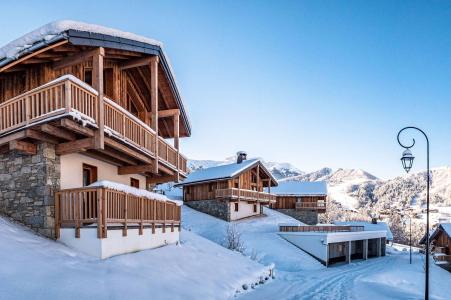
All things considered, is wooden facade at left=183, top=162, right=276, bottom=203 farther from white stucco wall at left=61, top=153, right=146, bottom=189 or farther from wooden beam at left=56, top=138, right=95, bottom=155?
wooden beam at left=56, top=138, right=95, bottom=155

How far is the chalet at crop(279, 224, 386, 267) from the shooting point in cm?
2647

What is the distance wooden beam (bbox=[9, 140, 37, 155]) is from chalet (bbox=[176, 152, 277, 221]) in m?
24.9

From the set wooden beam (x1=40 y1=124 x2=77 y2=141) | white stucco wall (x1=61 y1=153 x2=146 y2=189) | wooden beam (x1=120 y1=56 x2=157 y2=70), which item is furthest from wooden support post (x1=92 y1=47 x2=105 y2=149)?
wooden beam (x1=120 y1=56 x2=157 y2=70)

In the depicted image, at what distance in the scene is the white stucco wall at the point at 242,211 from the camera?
35906 mm

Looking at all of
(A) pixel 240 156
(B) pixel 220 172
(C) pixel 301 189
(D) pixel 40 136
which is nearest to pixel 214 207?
(B) pixel 220 172

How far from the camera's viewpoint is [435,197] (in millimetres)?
140125

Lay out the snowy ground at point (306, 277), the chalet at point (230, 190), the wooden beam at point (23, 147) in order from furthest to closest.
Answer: the chalet at point (230, 190), the snowy ground at point (306, 277), the wooden beam at point (23, 147)

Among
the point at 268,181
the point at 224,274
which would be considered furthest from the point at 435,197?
the point at 224,274

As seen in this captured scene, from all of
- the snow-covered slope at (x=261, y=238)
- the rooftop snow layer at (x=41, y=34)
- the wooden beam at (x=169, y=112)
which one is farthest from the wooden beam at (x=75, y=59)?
the snow-covered slope at (x=261, y=238)

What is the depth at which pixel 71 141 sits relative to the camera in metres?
11.0

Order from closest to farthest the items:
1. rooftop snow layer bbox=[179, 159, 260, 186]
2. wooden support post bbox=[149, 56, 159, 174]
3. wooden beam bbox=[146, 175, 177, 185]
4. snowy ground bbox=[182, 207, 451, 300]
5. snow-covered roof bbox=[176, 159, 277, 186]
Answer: snowy ground bbox=[182, 207, 451, 300] → wooden support post bbox=[149, 56, 159, 174] → wooden beam bbox=[146, 175, 177, 185] → snow-covered roof bbox=[176, 159, 277, 186] → rooftop snow layer bbox=[179, 159, 260, 186]

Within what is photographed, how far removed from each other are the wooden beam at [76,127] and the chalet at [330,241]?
67.3 ft

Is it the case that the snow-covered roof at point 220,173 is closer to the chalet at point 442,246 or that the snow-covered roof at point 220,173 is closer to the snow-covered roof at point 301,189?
the snow-covered roof at point 301,189

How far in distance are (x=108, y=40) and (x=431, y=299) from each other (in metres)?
14.8
